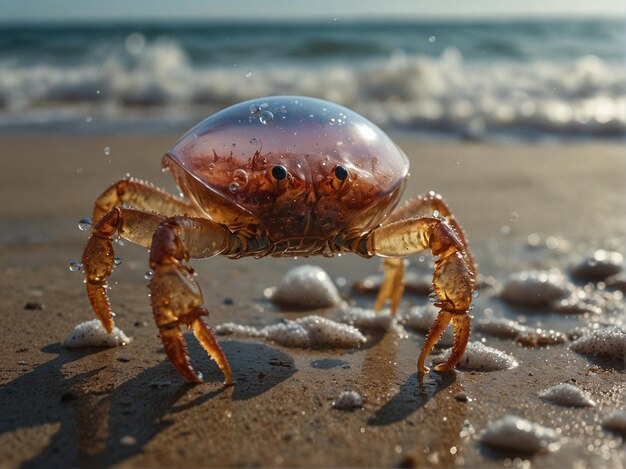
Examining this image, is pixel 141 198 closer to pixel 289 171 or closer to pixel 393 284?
pixel 289 171

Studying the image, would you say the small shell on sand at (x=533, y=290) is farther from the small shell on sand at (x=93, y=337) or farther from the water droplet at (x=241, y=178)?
the small shell on sand at (x=93, y=337)

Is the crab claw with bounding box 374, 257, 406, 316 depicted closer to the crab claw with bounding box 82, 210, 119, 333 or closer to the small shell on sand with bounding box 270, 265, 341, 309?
the small shell on sand with bounding box 270, 265, 341, 309

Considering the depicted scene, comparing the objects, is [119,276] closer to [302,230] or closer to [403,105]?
[302,230]

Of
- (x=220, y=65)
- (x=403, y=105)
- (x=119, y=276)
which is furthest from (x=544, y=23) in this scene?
(x=119, y=276)

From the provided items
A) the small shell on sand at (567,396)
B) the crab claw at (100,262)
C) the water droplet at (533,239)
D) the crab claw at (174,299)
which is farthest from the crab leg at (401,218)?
the water droplet at (533,239)

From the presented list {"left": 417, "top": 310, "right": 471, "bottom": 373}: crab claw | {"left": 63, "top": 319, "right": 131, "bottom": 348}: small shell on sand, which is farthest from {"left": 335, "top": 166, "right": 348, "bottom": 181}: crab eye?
{"left": 63, "top": 319, "right": 131, "bottom": 348}: small shell on sand

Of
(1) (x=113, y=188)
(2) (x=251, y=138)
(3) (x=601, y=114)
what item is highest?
(2) (x=251, y=138)

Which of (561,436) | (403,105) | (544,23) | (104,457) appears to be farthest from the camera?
(544,23)
